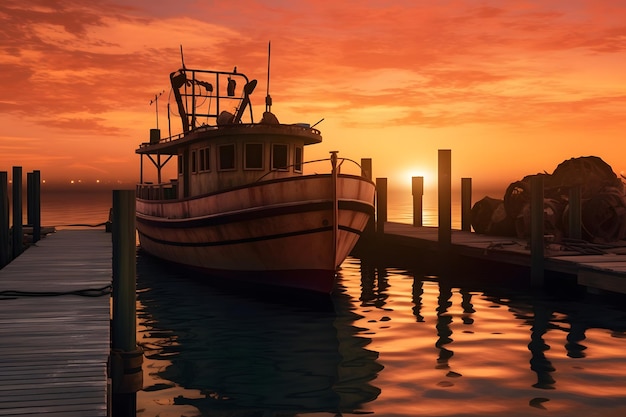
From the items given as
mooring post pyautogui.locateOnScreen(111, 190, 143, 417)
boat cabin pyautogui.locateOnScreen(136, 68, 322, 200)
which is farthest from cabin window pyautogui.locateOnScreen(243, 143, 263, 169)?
mooring post pyautogui.locateOnScreen(111, 190, 143, 417)

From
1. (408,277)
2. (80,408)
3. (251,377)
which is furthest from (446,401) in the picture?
(408,277)

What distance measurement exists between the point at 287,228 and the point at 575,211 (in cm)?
814

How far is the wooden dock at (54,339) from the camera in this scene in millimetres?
6105

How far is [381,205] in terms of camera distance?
28.3 m

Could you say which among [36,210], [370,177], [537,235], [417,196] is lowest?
[537,235]

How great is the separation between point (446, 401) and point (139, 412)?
3755 millimetres

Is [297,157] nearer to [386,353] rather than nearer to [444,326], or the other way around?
[444,326]

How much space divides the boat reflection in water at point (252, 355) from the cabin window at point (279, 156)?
4028 millimetres

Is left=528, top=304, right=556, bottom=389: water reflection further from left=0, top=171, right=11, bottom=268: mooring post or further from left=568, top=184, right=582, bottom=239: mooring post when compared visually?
left=0, top=171, right=11, bottom=268: mooring post

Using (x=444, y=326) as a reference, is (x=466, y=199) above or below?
above

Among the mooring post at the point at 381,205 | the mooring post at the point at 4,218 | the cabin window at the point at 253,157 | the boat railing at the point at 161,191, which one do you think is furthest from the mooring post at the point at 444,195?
the mooring post at the point at 4,218

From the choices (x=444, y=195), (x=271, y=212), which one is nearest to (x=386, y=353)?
(x=271, y=212)

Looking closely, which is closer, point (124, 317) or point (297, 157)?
point (124, 317)

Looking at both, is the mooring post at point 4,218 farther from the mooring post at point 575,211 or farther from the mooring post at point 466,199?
the mooring post at point 466,199
